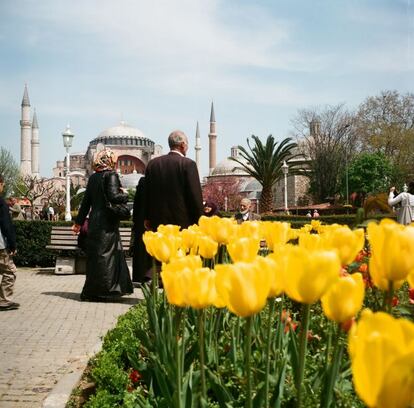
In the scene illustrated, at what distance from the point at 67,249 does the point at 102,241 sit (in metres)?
3.44

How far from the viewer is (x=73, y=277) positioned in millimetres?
9547

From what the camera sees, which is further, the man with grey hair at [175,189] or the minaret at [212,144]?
the minaret at [212,144]

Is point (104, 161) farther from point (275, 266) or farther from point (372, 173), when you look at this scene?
point (372, 173)

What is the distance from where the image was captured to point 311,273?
0.92 meters

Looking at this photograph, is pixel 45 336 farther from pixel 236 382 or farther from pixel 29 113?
pixel 29 113

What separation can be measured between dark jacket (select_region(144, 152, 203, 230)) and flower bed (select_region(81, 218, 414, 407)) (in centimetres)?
232

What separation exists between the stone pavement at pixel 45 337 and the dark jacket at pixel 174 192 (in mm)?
1237

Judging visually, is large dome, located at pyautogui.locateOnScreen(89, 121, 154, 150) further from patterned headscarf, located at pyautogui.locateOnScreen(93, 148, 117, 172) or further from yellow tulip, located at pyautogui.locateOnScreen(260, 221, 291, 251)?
yellow tulip, located at pyautogui.locateOnScreen(260, 221, 291, 251)

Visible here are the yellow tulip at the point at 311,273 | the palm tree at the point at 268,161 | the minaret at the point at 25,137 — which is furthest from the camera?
the minaret at the point at 25,137

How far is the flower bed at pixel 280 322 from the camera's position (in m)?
0.59

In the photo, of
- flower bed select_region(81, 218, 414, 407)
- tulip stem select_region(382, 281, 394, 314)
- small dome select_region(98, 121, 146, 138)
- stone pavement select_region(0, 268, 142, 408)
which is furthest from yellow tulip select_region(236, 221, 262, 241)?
small dome select_region(98, 121, 146, 138)

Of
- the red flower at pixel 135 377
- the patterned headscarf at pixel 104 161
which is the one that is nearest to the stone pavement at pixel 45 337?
the red flower at pixel 135 377

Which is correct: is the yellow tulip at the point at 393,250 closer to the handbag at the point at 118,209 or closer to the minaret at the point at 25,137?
the handbag at the point at 118,209

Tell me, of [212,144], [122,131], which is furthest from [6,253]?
[122,131]
